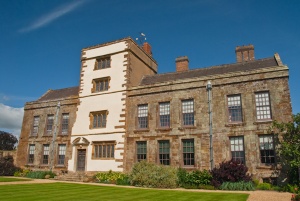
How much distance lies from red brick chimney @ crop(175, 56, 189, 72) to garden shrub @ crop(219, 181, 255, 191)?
46.2 ft

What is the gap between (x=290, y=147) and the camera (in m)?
16.5

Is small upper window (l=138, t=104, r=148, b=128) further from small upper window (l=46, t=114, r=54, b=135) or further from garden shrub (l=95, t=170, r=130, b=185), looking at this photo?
small upper window (l=46, t=114, r=54, b=135)

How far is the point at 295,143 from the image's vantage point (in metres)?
16.8

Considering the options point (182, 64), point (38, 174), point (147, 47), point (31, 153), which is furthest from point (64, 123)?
point (182, 64)

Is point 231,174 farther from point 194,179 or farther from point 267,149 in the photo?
point 267,149

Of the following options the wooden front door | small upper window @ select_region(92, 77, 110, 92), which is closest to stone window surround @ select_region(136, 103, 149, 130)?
small upper window @ select_region(92, 77, 110, 92)

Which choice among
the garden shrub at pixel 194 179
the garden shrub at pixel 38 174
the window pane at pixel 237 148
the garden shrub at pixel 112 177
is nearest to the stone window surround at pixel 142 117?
the garden shrub at pixel 112 177

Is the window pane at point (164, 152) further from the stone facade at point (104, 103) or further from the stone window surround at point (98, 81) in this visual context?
the stone window surround at point (98, 81)

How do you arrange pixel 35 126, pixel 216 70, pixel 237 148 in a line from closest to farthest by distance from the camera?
pixel 237 148, pixel 216 70, pixel 35 126

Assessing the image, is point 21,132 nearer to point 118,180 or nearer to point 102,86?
point 102,86

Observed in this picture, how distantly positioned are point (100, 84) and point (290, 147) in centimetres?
1826

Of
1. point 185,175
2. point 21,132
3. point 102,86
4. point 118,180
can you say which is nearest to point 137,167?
point 118,180

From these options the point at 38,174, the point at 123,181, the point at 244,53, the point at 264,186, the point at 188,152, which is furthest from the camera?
the point at 244,53

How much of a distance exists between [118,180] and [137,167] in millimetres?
2102
